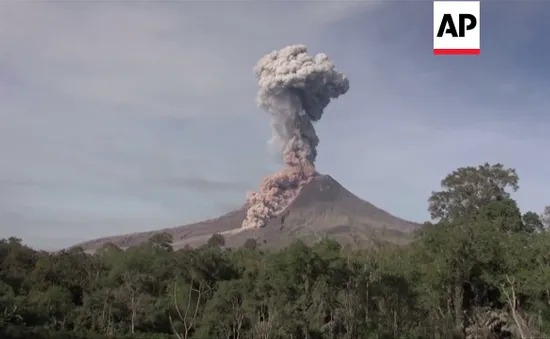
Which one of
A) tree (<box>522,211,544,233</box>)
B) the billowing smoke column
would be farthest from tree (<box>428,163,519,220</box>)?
the billowing smoke column

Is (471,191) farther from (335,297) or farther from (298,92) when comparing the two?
(298,92)

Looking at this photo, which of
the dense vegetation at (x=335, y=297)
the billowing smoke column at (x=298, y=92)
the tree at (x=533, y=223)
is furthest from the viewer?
the billowing smoke column at (x=298, y=92)

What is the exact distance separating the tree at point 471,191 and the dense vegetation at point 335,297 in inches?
374

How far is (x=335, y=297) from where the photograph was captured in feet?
96.0

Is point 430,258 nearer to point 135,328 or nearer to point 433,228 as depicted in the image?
point 433,228

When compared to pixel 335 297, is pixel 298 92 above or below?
above

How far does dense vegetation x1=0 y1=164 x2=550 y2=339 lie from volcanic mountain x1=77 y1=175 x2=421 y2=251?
82.0 m

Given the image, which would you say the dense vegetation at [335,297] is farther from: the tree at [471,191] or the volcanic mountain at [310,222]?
the volcanic mountain at [310,222]

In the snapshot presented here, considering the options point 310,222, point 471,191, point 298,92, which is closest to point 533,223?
point 471,191

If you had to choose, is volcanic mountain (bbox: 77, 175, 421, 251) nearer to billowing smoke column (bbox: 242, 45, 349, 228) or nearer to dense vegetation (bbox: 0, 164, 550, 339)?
billowing smoke column (bbox: 242, 45, 349, 228)

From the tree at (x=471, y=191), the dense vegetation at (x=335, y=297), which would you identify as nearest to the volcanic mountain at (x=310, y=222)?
the tree at (x=471, y=191)

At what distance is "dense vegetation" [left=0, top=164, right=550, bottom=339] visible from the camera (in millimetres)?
28125

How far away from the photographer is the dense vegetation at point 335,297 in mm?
28125

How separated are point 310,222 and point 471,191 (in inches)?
3773
